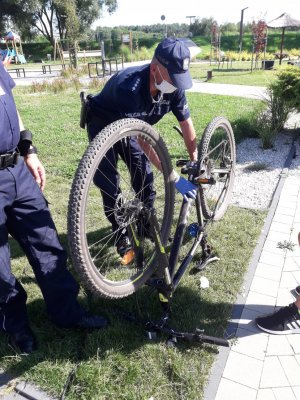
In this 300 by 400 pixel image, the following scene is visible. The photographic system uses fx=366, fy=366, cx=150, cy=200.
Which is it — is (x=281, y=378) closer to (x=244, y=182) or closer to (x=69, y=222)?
(x=69, y=222)

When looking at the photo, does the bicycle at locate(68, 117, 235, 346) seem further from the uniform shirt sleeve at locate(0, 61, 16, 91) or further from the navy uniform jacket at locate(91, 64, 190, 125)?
the uniform shirt sleeve at locate(0, 61, 16, 91)

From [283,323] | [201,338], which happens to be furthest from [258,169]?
[201,338]

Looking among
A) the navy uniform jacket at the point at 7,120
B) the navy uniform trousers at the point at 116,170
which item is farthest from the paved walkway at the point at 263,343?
the navy uniform jacket at the point at 7,120

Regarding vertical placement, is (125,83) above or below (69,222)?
above

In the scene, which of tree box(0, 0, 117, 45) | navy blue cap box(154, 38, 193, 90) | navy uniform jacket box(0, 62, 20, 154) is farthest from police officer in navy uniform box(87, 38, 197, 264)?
tree box(0, 0, 117, 45)

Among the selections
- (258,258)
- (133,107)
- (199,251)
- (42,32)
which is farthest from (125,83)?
(42,32)

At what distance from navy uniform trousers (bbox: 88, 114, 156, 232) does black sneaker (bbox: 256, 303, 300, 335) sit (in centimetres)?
118

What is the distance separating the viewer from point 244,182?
517 centimetres

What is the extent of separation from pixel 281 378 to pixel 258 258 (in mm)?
1292

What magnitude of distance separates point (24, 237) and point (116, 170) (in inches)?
39.8

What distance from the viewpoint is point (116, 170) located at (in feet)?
9.56

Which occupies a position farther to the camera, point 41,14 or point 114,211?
point 41,14

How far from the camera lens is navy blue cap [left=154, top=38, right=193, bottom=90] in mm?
2338

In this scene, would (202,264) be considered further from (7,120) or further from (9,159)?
(7,120)
